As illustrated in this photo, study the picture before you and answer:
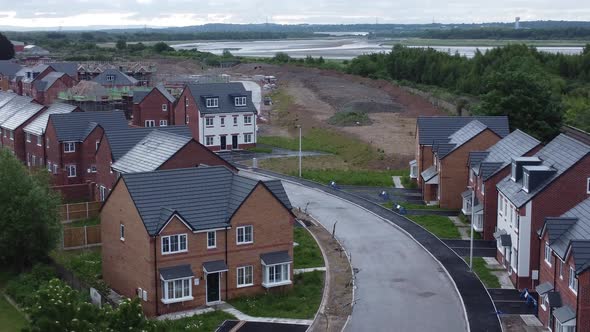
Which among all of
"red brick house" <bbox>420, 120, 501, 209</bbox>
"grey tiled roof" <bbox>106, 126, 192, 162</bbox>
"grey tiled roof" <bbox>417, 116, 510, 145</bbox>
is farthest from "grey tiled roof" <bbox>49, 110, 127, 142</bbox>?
"red brick house" <bbox>420, 120, 501, 209</bbox>

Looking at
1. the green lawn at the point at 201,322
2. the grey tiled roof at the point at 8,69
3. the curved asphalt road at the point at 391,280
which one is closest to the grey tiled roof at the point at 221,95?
the curved asphalt road at the point at 391,280

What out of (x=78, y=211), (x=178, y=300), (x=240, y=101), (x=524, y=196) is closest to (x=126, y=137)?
(x=78, y=211)

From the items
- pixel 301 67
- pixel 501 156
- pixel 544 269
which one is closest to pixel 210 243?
pixel 544 269

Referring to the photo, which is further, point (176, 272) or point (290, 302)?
point (290, 302)

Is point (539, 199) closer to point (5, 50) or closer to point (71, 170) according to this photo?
point (71, 170)

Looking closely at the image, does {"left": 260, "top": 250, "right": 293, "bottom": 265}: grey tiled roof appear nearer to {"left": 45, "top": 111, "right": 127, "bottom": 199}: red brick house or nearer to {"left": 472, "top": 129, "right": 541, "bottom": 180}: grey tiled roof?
{"left": 472, "top": 129, "right": 541, "bottom": 180}: grey tiled roof

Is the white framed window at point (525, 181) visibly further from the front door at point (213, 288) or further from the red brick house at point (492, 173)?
the front door at point (213, 288)

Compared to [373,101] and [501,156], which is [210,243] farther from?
[373,101]
